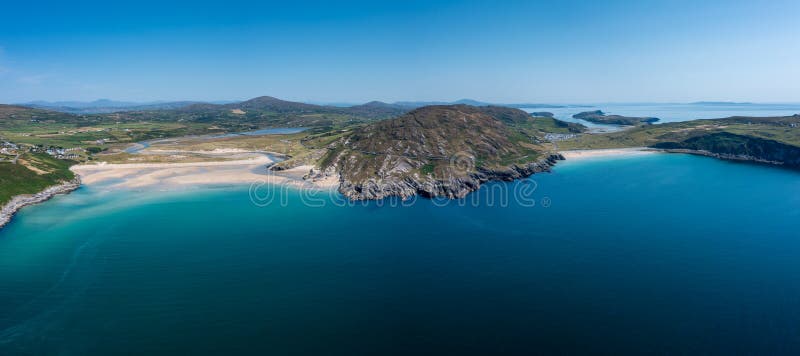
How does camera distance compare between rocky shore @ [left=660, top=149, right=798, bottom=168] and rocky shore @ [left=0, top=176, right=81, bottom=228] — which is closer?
rocky shore @ [left=0, top=176, right=81, bottom=228]

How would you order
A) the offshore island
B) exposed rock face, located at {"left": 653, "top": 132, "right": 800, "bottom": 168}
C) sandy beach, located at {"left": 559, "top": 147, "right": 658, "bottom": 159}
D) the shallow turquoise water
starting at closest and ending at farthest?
the shallow turquoise water, the offshore island, exposed rock face, located at {"left": 653, "top": 132, "right": 800, "bottom": 168}, sandy beach, located at {"left": 559, "top": 147, "right": 658, "bottom": 159}

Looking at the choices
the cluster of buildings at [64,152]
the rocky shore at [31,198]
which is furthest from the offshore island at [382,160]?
the cluster of buildings at [64,152]

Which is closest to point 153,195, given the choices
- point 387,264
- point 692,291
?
point 387,264

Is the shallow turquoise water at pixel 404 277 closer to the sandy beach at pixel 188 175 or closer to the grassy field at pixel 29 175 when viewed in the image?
the grassy field at pixel 29 175

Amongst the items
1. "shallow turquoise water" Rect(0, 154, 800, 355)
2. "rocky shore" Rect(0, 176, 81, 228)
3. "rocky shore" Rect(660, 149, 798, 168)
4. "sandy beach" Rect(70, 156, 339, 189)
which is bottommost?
"shallow turquoise water" Rect(0, 154, 800, 355)

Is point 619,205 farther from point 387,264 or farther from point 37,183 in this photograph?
point 37,183

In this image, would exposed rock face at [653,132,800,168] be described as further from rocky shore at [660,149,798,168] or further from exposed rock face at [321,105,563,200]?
exposed rock face at [321,105,563,200]

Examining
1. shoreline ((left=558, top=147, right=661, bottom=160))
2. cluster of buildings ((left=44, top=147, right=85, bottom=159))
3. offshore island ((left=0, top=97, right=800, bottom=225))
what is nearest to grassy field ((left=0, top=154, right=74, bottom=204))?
offshore island ((left=0, top=97, right=800, bottom=225))
